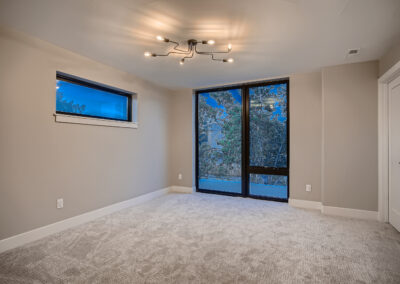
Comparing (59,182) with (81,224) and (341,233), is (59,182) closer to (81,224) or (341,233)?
(81,224)

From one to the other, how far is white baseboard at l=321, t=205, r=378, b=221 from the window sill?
366cm

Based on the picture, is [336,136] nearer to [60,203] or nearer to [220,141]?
[220,141]

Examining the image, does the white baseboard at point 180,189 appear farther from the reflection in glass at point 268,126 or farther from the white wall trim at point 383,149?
the white wall trim at point 383,149

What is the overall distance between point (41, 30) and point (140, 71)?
156 cm

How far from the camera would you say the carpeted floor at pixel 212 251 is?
188 centimetres

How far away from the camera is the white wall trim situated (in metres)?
3.15

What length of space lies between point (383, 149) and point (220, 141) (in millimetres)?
2809

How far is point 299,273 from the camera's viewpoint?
6.28 feet

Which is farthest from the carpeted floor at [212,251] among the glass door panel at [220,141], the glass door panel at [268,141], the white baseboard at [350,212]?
the glass door panel at [220,141]

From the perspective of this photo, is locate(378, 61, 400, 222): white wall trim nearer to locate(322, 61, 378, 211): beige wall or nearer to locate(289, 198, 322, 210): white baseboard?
locate(322, 61, 378, 211): beige wall

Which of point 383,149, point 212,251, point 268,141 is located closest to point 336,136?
point 383,149

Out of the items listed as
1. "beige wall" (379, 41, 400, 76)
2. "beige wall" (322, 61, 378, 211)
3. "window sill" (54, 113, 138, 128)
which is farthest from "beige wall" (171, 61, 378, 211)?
"window sill" (54, 113, 138, 128)

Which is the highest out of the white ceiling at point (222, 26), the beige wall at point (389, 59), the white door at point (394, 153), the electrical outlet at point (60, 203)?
the white ceiling at point (222, 26)

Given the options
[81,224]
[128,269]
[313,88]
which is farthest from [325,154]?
[81,224]
